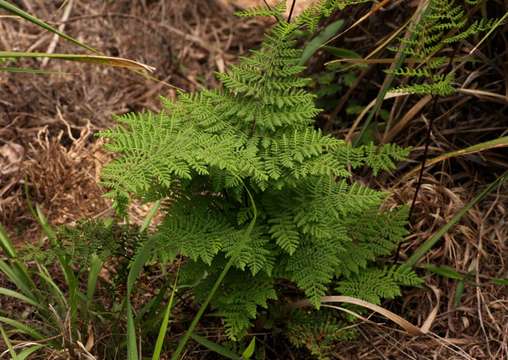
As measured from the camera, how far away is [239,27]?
3.74 m

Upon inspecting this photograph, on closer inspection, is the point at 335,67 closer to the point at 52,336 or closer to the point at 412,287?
the point at 412,287

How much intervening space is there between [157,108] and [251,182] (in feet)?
4.98

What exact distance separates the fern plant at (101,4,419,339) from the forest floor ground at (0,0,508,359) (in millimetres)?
427

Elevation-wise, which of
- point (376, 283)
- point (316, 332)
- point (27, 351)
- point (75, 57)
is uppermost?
point (75, 57)

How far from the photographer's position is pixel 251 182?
6.20 ft

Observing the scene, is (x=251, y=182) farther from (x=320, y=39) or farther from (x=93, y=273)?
(x=320, y=39)

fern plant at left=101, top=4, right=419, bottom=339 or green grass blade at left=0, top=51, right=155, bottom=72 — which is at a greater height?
green grass blade at left=0, top=51, right=155, bottom=72

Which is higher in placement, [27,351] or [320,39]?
[320,39]

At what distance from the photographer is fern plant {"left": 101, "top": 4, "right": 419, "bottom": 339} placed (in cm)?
178

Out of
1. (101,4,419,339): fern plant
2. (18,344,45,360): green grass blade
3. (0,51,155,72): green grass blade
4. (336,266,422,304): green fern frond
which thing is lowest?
(18,344,45,360): green grass blade

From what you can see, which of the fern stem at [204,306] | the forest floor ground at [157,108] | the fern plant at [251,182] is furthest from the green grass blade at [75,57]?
the forest floor ground at [157,108]

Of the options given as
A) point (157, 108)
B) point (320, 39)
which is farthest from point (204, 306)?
point (157, 108)

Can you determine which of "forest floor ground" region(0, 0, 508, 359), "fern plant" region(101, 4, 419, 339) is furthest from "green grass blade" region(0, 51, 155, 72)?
"forest floor ground" region(0, 0, 508, 359)

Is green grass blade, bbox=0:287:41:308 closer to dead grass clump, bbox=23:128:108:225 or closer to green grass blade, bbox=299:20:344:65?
dead grass clump, bbox=23:128:108:225
